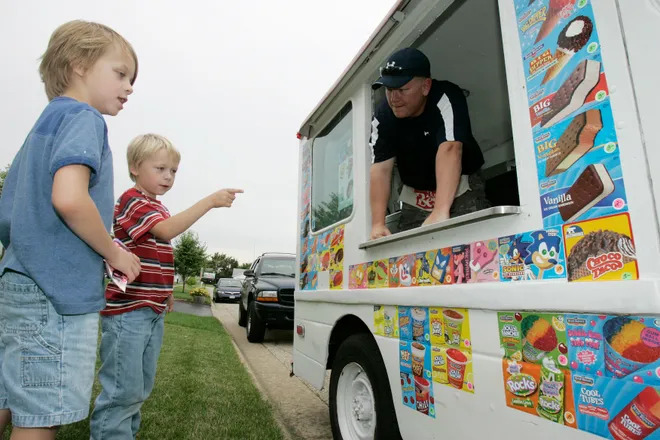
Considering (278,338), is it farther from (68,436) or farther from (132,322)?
(132,322)

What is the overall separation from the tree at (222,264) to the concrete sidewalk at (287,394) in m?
71.0

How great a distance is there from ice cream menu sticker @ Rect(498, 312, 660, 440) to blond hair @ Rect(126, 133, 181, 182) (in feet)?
5.65

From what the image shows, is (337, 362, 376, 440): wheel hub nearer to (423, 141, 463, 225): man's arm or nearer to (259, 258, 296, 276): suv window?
(423, 141, 463, 225): man's arm

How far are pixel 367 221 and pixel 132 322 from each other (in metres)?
1.32

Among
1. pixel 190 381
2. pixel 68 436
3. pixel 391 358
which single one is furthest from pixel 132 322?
pixel 190 381

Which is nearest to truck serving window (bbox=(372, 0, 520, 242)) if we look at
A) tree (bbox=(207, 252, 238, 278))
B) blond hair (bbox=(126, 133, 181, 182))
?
blond hair (bbox=(126, 133, 181, 182))

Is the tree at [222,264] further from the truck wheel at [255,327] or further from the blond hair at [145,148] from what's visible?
the blond hair at [145,148]

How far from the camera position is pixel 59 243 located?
4.25ft

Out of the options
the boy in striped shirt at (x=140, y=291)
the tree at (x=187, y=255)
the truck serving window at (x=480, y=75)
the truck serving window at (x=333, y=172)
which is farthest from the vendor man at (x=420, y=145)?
the tree at (x=187, y=255)

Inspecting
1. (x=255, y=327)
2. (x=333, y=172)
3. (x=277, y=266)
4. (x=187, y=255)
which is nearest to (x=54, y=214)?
(x=333, y=172)

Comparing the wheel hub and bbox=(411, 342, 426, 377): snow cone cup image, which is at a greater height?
bbox=(411, 342, 426, 377): snow cone cup image

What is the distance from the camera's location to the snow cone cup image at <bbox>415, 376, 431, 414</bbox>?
173 cm

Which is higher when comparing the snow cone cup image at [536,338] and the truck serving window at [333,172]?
the truck serving window at [333,172]

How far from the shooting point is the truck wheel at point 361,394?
2076 mm
